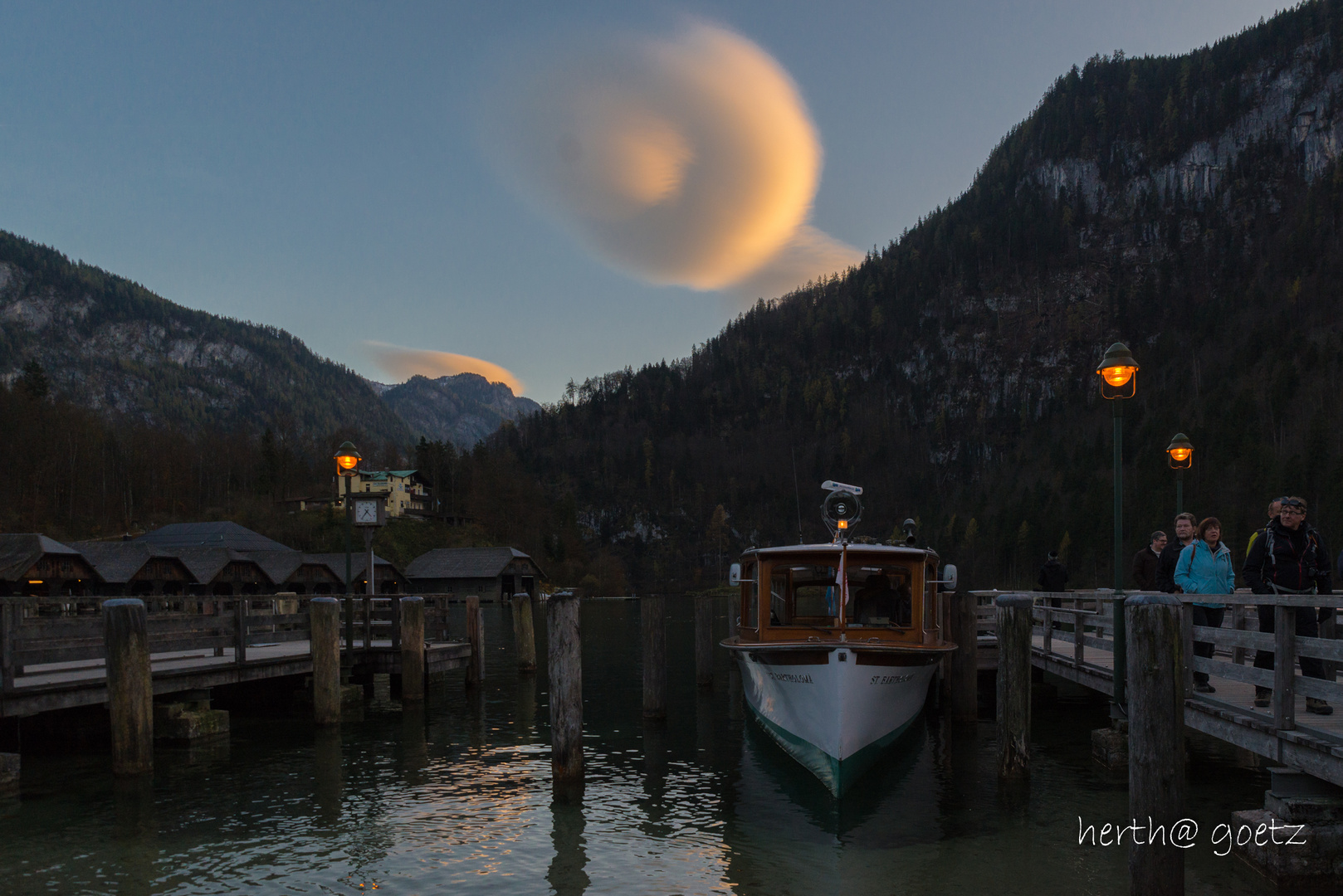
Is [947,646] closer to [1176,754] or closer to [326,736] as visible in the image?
[1176,754]

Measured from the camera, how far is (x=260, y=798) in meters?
13.2

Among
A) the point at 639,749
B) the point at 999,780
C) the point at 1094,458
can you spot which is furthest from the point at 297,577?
the point at 1094,458

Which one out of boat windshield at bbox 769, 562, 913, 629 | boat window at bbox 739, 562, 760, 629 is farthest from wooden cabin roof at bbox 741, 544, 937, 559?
boat window at bbox 739, 562, 760, 629

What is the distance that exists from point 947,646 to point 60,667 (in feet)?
50.1

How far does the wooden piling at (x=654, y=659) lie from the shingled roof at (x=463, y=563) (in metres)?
87.0

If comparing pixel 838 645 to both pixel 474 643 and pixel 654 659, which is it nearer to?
pixel 654 659

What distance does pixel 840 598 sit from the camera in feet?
47.9

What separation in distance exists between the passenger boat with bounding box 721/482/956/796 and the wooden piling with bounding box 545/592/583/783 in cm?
283

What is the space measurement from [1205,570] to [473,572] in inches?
3883

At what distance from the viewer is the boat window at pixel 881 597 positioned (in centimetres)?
1520

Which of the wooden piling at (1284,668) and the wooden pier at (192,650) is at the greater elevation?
the wooden piling at (1284,668)

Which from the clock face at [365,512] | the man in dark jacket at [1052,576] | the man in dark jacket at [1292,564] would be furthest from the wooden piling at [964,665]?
the clock face at [365,512]

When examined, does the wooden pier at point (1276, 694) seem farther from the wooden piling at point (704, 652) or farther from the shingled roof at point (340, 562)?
the shingled roof at point (340, 562)

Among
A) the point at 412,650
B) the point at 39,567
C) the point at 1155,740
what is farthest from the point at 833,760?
the point at 39,567
